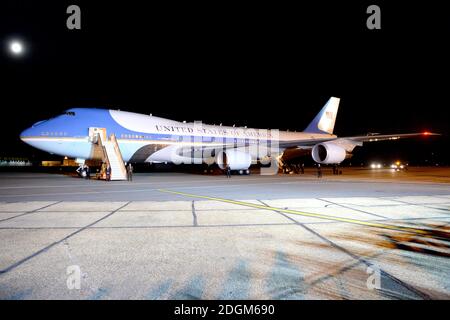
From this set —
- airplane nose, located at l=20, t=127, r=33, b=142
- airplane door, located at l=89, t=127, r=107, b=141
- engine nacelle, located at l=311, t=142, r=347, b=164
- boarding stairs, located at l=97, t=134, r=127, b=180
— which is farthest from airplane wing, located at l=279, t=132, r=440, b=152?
airplane nose, located at l=20, t=127, r=33, b=142

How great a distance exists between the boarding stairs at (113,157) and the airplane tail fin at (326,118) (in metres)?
21.3

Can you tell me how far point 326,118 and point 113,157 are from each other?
22.3 meters

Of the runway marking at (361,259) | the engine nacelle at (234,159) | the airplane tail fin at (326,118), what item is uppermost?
the airplane tail fin at (326,118)

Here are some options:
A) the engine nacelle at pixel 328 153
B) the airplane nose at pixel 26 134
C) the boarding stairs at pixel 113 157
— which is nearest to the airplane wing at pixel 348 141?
the engine nacelle at pixel 328 153

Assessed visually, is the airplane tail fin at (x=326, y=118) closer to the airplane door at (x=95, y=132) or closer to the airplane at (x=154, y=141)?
the airplane at (x=154, y=141)

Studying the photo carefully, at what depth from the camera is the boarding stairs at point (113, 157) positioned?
16.2 meters

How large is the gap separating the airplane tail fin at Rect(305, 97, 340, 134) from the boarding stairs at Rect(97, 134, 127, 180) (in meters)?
21.3

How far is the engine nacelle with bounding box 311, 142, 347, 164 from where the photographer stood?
1867cm

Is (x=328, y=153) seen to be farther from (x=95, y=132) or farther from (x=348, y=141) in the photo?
(x=95, y=132)

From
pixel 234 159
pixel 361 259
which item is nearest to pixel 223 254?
pixel 361 259

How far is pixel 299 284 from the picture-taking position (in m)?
2.69

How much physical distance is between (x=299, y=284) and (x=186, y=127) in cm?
1939

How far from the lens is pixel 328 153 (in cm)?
1861
